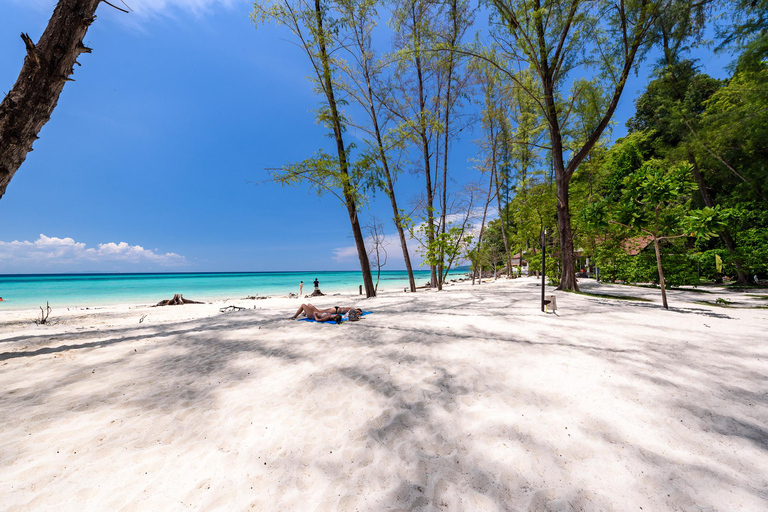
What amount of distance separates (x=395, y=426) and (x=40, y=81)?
696cm

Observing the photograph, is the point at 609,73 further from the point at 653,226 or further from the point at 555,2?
the point at 653,226

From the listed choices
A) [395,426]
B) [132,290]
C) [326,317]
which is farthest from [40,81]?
[132,290]

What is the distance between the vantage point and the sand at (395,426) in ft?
5.22

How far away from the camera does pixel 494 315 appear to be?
6352 mm

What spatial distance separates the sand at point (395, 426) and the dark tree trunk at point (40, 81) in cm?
323

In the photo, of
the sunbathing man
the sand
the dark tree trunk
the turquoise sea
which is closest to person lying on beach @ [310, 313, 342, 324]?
the sunbathing man

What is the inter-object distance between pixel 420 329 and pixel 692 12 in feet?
72.0

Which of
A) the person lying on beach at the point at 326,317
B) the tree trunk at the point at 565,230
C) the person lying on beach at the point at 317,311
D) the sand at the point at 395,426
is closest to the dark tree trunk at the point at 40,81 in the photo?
the sand at the point at 395,426

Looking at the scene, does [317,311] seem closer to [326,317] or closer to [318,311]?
[318,311]

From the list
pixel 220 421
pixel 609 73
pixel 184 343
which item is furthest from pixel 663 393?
pixel 609 73

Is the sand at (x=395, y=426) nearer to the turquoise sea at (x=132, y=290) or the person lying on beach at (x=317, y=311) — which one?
the person lying on beach at (x=317, y=311)

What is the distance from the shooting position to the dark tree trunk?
377 centimetres

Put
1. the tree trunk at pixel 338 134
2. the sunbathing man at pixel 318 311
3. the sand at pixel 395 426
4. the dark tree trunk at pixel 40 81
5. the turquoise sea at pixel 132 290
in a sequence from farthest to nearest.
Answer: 1. the turquoise sea at pixel 132 290
2. the tree trunk at pixel 338 134
3. the sunbathing man at pixel 318 311
4. the dark tree trunk at pixel 40 81
5. the sand at pixel 395 426

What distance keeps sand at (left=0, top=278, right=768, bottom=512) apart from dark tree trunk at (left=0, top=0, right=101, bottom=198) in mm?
3230
